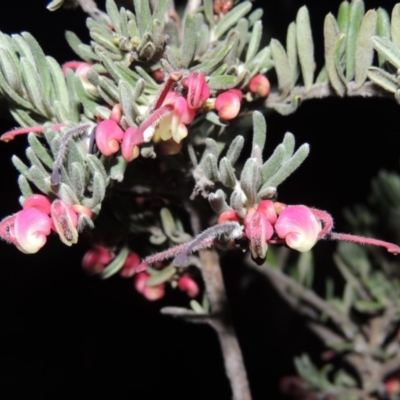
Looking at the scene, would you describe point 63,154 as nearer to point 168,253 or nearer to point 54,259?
point 168,253

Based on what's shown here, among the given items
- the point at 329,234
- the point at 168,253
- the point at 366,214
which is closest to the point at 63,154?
the point at 168,253

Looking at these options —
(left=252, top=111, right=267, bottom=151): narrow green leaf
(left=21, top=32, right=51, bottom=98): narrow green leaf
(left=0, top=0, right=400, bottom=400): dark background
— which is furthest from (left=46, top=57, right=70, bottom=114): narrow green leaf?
(left=0, top=0, right=400, bottom=400): dark background

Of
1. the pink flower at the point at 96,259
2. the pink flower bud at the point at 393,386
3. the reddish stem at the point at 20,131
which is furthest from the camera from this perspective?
the pink flower bud at the point at 393,386

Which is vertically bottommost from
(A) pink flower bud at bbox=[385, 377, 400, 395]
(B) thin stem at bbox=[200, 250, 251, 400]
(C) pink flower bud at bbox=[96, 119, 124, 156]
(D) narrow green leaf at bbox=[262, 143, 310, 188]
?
(A) pink flower bud at bbox=[385, 377, 400, 395]

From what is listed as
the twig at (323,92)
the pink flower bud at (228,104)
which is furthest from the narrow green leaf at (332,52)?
the pink flower bud at (228,104)

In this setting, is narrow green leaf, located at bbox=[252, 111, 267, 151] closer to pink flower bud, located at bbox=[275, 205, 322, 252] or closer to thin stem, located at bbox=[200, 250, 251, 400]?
pink flower bud, located at bbox=[275, 205, 322, 252]

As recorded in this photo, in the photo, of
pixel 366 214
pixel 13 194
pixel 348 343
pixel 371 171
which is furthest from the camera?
pixel 371 171

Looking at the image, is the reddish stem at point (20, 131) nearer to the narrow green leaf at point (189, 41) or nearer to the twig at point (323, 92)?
the narrow green leaf at point (189, 41)
